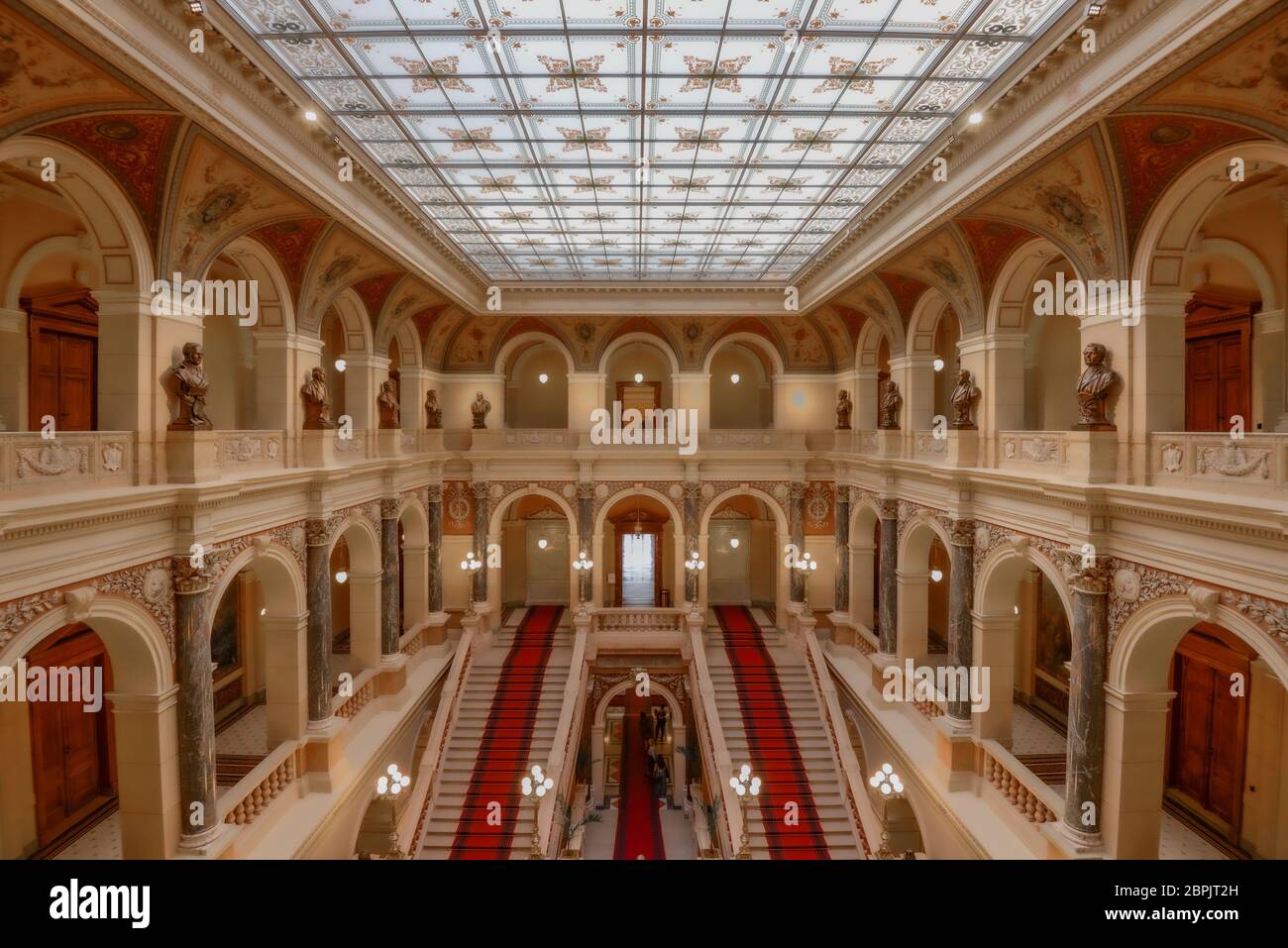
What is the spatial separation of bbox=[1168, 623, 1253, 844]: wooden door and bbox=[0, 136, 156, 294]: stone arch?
1659 centimetres

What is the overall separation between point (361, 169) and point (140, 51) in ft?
16.7

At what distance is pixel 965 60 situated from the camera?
8.56 meters

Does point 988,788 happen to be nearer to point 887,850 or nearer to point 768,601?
point 887,850

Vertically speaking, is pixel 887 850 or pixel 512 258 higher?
pixel 512 258

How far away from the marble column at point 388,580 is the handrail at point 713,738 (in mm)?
7409

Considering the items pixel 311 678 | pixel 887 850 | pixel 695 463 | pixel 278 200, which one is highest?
pixel 278 200

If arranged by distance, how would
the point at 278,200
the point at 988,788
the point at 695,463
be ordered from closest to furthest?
the point at 278,200 → the point at 988,788 → the point at 695,463

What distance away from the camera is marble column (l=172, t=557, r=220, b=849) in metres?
9.66

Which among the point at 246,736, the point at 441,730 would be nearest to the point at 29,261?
the point at 246,736

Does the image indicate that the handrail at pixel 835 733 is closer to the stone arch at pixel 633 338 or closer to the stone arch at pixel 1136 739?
the stone arch at pixel 1136 739

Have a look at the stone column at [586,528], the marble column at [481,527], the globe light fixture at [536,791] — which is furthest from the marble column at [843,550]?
the marble column at [481,527]

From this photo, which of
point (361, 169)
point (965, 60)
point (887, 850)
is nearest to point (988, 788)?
point (887, 850)

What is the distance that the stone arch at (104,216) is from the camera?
26.3ft

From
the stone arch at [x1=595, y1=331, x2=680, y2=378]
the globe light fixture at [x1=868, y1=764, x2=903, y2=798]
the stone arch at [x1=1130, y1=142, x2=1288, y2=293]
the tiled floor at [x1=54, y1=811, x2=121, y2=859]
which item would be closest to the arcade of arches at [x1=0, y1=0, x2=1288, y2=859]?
the stone arch at [x1=1130, y1=142, x2=1288, y2=293]
